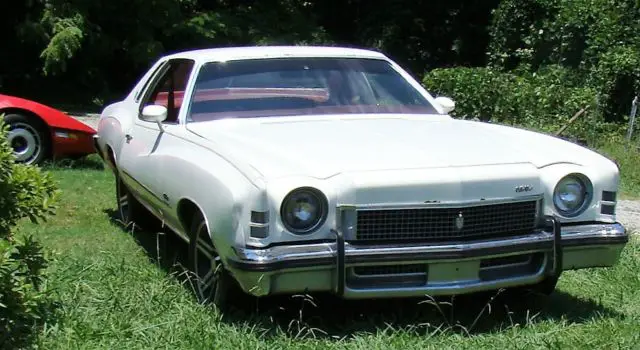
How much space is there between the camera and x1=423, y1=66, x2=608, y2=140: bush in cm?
1255

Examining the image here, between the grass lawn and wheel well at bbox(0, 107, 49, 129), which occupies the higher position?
wheel well at bbox(0, 107, 49, 129)

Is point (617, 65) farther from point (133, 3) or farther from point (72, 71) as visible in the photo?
point (72, 71)

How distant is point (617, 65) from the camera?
14445 millimetres

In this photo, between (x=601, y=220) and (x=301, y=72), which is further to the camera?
(x=301, y=72)

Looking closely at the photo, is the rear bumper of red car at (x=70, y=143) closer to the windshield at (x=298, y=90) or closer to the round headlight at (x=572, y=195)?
the windshield at (x=298, y=90)

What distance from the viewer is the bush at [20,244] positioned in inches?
137

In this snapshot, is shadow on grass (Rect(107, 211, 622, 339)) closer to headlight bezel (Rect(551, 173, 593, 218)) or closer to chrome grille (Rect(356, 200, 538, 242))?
chrome grille (Rect(356, 200, 538, 242))

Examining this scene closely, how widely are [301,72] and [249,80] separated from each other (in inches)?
13.9

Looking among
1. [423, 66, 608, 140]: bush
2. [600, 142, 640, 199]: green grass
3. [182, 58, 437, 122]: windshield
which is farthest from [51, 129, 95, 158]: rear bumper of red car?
[423, 66, 608, 140]: bush

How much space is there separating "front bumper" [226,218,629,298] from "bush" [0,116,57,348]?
87cm

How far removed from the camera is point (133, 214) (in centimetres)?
654

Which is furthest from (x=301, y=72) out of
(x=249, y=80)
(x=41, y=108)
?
(x=41, y=108)

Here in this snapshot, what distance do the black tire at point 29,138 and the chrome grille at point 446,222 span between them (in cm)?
556

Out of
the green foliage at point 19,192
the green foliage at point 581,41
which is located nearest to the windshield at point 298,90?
the green foliage at point 19,192
